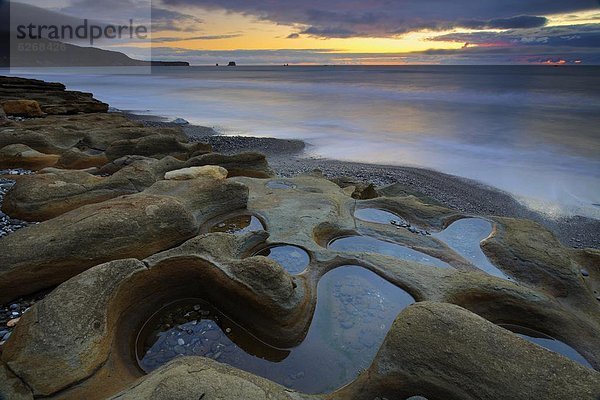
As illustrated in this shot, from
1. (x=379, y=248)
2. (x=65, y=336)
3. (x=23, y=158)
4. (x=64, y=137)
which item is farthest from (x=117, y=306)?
(x=64, y=137)

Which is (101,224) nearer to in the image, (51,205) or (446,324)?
(51,205)

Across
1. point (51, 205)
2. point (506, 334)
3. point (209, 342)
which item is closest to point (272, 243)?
point (209, 342)

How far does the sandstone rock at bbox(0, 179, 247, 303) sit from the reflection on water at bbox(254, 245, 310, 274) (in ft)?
3.96

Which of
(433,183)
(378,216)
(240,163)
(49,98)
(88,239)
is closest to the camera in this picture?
(88,239)

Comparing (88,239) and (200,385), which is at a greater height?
(88,239)

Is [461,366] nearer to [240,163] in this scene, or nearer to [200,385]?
[200,385]

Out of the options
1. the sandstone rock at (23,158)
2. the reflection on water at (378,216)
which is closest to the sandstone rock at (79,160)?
the sandstone rock at (23,158)

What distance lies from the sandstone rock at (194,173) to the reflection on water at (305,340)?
409 cm

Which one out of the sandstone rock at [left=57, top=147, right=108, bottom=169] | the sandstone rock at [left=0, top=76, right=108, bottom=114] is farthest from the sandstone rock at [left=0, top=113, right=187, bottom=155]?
the sandstone rock at [left=0, top=76, right=108, bottom=114]

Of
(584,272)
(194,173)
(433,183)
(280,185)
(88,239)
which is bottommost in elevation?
(584,272)

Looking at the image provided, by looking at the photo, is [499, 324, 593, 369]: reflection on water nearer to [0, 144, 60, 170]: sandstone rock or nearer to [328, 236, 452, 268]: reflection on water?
[328, 236, 452, 268]: reflection on water

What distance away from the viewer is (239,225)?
6.32m

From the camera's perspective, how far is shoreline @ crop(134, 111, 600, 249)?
29.5 ft

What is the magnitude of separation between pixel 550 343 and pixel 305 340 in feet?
8.51
